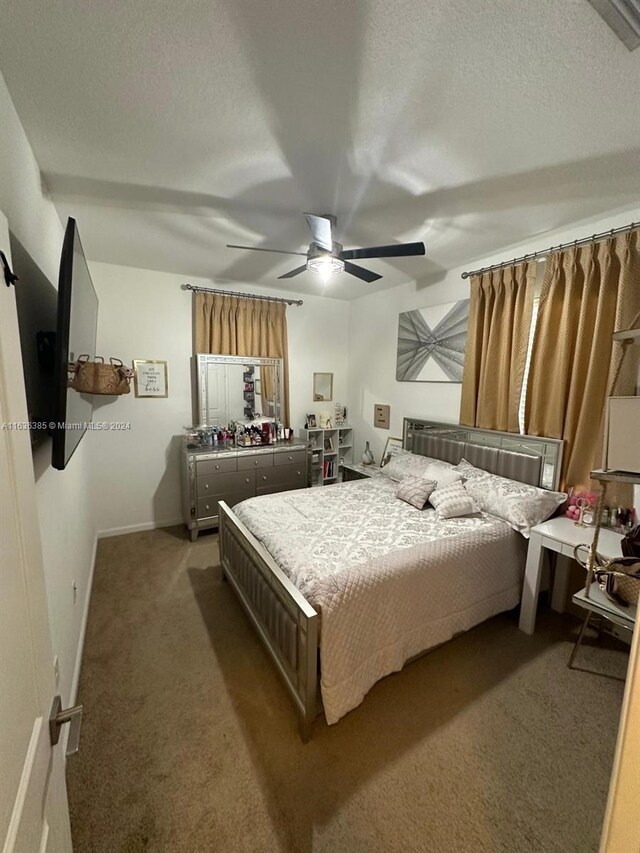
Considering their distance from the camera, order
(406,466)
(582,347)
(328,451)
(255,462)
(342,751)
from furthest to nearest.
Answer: (328,451)
(255,462)
(406,466)
(582,347)
(342,751)

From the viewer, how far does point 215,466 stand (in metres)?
3.50

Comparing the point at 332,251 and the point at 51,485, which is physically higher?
the point at 332,251

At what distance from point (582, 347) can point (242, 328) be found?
3.14 meters

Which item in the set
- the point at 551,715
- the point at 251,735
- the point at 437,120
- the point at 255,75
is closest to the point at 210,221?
the point at 255,75

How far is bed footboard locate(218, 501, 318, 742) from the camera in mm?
1551

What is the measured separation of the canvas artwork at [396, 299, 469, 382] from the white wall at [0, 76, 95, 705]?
122 inches

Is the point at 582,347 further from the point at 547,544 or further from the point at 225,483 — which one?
the point at 225,483

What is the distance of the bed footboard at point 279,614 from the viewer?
5.09 ft

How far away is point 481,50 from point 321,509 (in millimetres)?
2400

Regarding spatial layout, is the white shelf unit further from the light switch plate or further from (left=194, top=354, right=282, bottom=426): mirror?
(left=194, top=354, right=282, bottom=426): mirror

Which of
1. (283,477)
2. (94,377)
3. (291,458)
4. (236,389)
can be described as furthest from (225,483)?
(94,377)

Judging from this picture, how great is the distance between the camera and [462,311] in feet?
10.5

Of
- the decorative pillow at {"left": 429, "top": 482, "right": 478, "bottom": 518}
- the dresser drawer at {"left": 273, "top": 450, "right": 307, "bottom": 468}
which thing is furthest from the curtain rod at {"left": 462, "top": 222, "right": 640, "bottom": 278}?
the dresser drawer at {"left": 273, "top": 450, "right": 307, "bottom": 468}

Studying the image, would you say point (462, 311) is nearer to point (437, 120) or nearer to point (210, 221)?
point (437, 120)
